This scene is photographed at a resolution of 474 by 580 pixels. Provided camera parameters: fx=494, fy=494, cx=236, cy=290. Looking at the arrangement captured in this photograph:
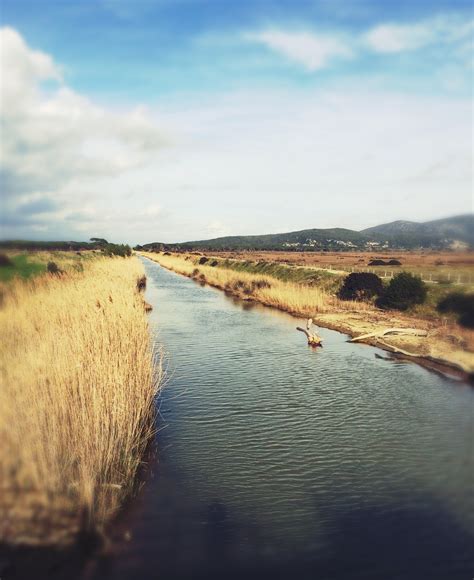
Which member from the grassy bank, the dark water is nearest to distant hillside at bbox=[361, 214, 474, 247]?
the dark water

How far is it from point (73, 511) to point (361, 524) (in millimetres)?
4320

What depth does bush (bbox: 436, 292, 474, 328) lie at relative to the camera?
19172mm

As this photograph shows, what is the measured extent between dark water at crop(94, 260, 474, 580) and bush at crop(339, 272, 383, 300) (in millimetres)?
14856

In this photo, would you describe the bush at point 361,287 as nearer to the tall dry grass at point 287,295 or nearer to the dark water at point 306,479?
the tall dry grass at point 287,295

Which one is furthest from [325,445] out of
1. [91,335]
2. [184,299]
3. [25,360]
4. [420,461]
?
[184,299]

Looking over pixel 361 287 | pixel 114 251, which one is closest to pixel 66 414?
pixel 361 287

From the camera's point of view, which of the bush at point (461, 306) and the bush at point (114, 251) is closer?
the bush at point (461, 306)

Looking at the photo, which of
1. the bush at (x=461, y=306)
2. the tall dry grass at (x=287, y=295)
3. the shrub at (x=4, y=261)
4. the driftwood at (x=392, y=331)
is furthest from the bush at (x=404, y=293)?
the shrub at (x=4, y=261)

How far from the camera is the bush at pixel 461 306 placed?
62.9 ft

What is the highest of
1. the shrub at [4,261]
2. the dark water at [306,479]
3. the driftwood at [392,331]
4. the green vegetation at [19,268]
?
the shrub at [4,261]

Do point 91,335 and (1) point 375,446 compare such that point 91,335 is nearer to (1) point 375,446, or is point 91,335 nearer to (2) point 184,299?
(1) point 375,446

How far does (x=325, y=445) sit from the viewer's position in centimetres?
1052

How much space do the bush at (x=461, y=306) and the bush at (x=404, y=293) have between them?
203cm

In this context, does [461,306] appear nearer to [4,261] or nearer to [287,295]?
[287,295]
